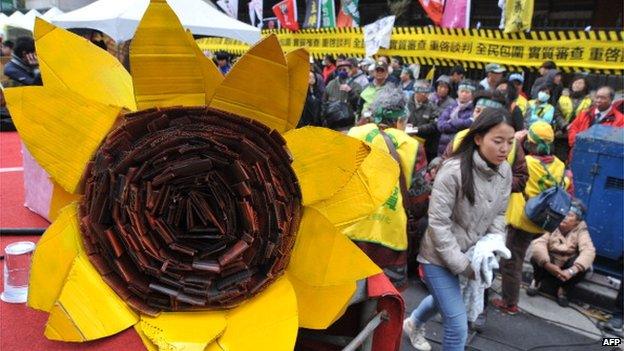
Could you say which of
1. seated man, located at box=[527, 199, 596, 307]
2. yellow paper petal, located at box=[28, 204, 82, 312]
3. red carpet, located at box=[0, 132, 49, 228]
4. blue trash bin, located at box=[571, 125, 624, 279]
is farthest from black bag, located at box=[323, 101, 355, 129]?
yellow paper petal, located at box=[28, 204, 82, 312]

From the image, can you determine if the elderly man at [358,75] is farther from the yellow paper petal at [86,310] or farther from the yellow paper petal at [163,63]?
the yellow paper petal at [86,310]

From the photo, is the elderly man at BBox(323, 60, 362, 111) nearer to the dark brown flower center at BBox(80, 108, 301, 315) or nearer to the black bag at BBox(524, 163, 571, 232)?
the black bag at BBox(524, 163, 571, 232)

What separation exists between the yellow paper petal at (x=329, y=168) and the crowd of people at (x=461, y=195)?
3.41ft

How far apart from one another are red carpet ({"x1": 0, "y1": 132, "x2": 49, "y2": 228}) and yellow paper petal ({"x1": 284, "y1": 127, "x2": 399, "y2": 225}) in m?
0.84

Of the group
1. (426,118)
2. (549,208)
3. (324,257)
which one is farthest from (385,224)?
(426,118)

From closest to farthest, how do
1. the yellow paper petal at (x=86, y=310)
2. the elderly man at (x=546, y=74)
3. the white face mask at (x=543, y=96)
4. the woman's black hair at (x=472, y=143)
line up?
the yellow paper petal at (x=86, y=310) → the woman's black hair at (x=472, y=143) → the white face mask at (x=543, y=96) → the elderly man at (x=546, y=74)

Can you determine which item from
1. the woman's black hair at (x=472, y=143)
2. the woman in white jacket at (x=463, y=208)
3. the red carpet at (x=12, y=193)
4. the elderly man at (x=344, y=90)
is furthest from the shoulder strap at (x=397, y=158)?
the elderly man at (x=344, y=90)

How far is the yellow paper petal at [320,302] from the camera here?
96 centimetres

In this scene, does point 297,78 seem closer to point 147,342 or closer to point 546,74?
point 147,342

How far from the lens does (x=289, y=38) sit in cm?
1452

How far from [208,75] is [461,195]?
2.15 metres

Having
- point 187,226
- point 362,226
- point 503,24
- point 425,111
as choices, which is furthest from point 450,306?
point 503,24

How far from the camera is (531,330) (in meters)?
4.18

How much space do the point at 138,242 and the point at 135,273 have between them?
0.20 ft
